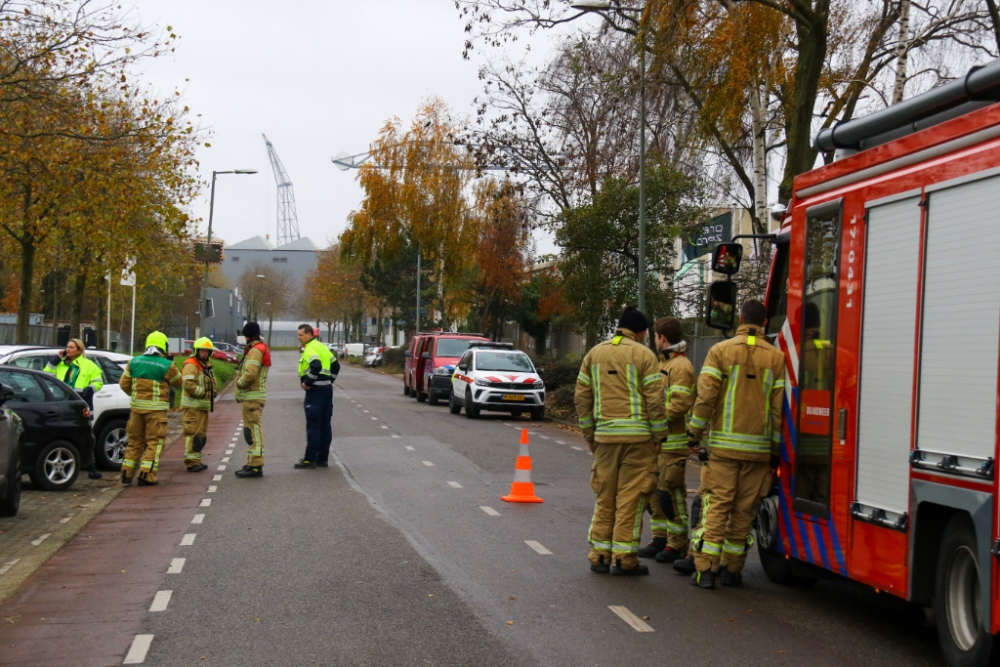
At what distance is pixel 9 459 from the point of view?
1132 centimetres

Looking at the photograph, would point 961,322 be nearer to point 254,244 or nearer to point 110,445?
point 110,445

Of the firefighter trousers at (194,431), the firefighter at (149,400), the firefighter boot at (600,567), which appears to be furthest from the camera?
the firefighter trousers at (194,431)

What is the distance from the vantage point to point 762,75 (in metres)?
17.5

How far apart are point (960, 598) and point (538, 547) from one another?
14.9ft

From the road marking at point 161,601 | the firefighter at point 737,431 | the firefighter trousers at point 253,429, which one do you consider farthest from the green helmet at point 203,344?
the firefighter at point 737,431

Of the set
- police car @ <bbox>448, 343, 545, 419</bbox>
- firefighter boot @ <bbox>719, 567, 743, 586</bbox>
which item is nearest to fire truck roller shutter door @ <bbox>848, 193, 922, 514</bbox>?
firefighter boot @ <bbox>719, 567, 743, 586</bbox>

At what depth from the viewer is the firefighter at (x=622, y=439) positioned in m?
8.43

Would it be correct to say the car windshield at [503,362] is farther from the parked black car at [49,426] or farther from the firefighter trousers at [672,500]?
the firefighter trousers at [672,500]

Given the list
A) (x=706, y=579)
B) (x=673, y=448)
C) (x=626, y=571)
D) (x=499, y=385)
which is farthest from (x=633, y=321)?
(x=499, y=385)

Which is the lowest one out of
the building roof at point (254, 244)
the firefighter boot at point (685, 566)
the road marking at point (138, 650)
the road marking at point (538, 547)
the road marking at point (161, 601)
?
the road marking at point (161, 601)

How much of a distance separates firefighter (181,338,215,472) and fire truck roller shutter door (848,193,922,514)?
34.0 feet

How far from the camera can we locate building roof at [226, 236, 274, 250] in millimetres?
162000

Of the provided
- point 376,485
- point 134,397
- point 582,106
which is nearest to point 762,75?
point 376,485

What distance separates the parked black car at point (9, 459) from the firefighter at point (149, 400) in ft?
7.38
